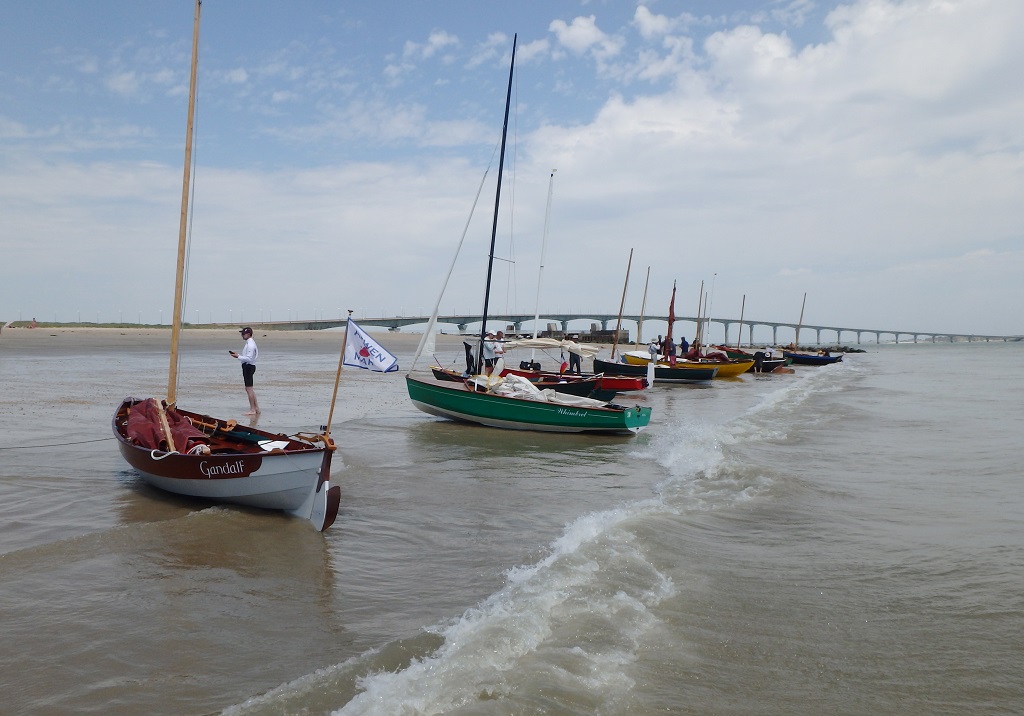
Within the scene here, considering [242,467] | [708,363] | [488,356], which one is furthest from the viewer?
[708,363]

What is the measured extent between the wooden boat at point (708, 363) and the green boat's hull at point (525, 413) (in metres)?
20.8

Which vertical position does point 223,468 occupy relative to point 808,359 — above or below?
below

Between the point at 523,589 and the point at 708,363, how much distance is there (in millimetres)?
35294

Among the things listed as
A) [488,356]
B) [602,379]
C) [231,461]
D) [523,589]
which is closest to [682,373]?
[602,379]

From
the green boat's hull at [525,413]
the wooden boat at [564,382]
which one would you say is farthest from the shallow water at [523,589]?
the wooden boat at [564,382]

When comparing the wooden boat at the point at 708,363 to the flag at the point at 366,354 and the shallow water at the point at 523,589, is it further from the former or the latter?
the flag at the point at 366,354

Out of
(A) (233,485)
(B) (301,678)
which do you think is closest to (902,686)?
(B) (301,678)

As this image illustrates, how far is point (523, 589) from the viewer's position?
22.2 feet

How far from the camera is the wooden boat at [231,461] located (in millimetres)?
8555

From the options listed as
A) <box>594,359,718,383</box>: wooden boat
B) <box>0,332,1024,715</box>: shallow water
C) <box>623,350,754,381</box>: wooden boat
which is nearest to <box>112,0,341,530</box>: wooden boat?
<box>0,332,1024,715</box>: shallow water

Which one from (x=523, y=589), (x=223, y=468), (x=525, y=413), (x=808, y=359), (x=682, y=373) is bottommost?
(x=523, y=589)

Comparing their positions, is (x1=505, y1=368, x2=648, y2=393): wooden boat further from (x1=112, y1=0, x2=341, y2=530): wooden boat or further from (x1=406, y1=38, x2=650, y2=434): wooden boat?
(x1=112, y1=0, x2=341, y2=530): wooden boat

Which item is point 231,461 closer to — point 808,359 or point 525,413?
point 525,413

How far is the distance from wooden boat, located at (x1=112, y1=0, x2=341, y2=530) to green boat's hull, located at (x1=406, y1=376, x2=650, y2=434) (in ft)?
26.2
